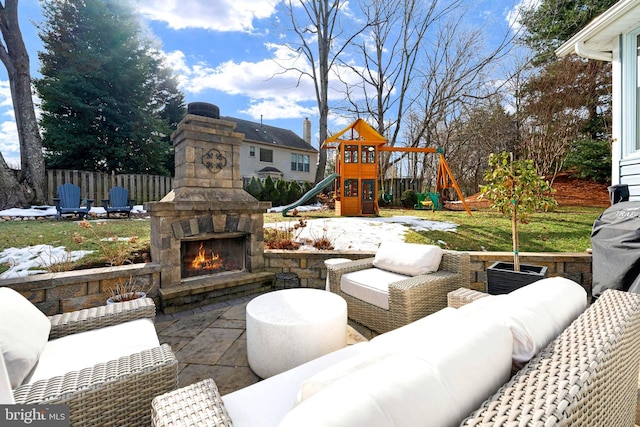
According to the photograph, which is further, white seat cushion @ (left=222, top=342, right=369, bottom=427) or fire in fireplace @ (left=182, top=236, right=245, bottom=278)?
fire in fireplace @ (left=182, top=236, right=245, bottom=278)

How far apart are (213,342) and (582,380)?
274 cm

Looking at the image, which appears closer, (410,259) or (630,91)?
(410,259)

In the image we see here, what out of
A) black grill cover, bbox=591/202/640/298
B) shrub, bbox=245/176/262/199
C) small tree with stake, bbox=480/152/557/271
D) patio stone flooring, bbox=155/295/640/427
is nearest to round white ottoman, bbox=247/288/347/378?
patio stone flooring, bbox=155/295/640/427

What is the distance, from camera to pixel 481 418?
0.73 meters

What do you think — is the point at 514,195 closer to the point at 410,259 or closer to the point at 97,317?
the point at 410,259

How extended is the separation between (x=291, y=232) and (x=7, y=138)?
37.6 feet

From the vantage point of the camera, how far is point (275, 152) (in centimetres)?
2162

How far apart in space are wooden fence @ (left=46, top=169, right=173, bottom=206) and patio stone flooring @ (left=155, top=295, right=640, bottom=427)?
987cm

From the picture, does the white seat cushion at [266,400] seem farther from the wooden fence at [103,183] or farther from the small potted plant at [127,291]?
the wooden fence at [103,183]

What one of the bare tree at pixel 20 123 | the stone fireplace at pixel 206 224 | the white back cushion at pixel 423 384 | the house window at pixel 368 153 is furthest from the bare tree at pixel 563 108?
the bare tree at pixel 20 123

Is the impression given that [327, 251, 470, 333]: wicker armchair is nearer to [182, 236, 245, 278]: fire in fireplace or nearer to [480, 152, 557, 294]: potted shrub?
[480, 152, 557, 294]: potted shrub

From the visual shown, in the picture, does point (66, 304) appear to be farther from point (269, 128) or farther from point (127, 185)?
point (269, 128)

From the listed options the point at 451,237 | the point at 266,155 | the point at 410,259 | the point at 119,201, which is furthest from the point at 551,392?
the point at 266,155

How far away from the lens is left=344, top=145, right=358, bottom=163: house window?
1009 centimetres
